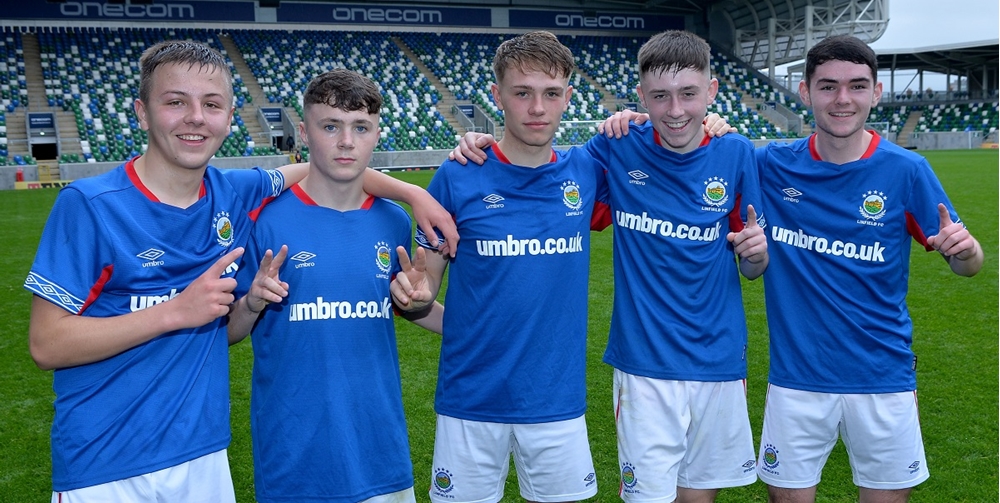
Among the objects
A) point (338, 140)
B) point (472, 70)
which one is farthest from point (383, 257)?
point (472, 70)

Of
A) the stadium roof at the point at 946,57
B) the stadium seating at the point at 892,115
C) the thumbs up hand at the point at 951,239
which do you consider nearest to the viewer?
the thumbs up hand at the point at 951,239

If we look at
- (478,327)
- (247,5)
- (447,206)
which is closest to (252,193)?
(447,206)

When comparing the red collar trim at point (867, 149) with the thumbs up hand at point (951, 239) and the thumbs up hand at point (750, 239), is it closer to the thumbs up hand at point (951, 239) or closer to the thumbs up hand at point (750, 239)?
the thumbs up hand at point (951, 239)

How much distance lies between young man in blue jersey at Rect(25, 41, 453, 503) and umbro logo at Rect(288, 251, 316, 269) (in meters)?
0.23

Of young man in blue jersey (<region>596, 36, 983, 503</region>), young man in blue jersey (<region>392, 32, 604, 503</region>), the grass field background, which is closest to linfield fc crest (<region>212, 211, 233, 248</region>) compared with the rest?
the grass field background

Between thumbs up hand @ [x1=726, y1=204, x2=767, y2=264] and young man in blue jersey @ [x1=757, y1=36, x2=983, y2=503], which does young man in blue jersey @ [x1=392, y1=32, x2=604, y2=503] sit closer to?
thumbs up hand @ [x1=726, y1=204, x2=767, y2=264]

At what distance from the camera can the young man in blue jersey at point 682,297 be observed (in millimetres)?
2992

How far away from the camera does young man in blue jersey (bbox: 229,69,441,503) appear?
2623mm

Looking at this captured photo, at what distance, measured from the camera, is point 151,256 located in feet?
7.43

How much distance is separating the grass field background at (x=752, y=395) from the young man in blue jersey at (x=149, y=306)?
0.13 metres

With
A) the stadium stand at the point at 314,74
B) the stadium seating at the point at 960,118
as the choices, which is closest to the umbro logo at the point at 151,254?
the stadium stand at the point at 314,74

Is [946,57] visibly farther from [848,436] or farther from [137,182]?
[137,182]

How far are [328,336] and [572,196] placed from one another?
1.05m

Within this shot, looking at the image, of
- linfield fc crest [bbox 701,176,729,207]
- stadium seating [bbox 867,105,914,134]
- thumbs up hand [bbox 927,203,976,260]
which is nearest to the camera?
thumbs up hand [bbox 927,203,976,260]
